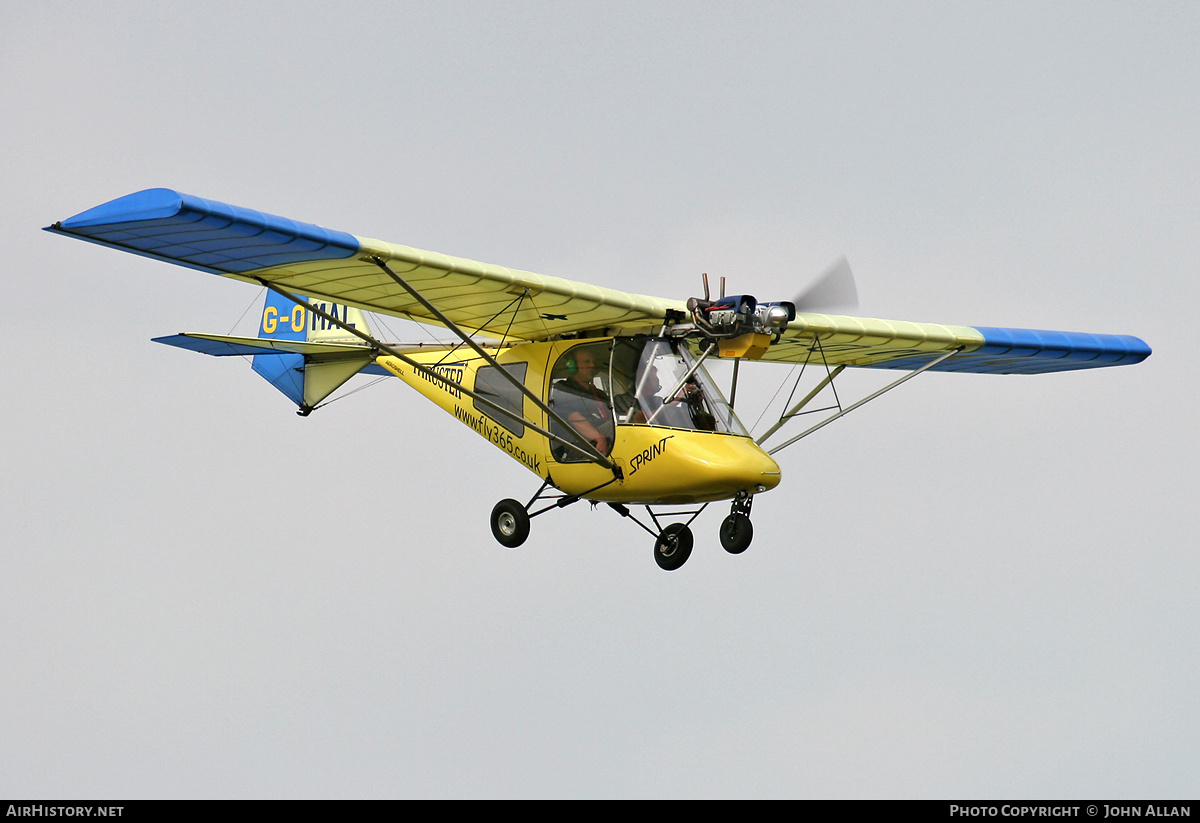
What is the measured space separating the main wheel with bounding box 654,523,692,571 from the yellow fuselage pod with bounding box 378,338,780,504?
33.7 inches

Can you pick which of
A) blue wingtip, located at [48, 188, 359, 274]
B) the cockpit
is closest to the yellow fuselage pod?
the cockpit

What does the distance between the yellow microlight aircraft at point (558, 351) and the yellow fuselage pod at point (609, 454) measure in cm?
2

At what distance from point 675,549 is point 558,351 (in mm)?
2763

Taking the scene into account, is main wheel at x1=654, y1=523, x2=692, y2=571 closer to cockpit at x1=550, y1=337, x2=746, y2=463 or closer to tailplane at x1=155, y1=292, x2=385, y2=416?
cockpit at x1=550, y1=337, x2=746, y2=463

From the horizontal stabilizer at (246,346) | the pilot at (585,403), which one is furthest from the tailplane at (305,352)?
the pilot at (585,403)

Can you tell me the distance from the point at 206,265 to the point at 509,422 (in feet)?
15.8

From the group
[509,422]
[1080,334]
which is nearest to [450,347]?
[509,422]

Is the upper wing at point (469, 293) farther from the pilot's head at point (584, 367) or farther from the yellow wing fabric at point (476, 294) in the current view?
the pilot's head at point (584, 367)

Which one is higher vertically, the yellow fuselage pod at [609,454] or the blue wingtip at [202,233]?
the blue wingtip at [202,233]

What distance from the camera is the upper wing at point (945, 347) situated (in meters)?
20.8

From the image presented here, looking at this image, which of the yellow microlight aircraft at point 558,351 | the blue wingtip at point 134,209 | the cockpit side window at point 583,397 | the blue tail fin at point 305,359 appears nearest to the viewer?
the blue wingtip at point 134,209

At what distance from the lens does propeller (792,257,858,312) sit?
1791 cm

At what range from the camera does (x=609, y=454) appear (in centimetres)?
1798

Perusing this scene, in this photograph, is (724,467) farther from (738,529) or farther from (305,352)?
→ (305,352)
